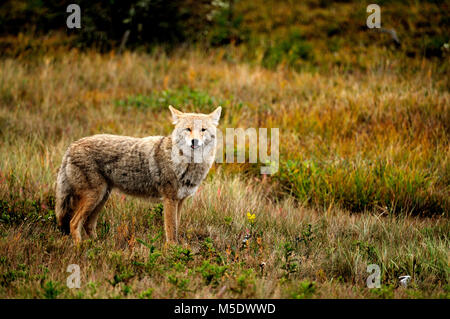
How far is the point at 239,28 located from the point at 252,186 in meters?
8.86

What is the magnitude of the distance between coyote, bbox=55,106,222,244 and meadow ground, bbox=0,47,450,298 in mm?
289

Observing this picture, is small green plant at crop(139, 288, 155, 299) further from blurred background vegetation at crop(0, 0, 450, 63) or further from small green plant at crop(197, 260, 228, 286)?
blurred background vegetation at crop(0, 0, 450, 63)

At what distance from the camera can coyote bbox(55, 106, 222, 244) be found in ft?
14.4

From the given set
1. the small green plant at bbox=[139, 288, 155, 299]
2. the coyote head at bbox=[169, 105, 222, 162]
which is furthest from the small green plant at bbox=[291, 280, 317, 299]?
the coyote head at bbox=[169, 105, 222, 162]

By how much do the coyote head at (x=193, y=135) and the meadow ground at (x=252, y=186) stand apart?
0.94 meters

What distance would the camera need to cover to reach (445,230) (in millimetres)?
4848

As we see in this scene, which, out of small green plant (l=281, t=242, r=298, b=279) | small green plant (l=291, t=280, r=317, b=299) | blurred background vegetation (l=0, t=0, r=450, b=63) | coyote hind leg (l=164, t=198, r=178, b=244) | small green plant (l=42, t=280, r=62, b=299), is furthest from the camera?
blurred background vegetation (l=0, t=0, r=450, b=63)

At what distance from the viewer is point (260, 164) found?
674 centimetres

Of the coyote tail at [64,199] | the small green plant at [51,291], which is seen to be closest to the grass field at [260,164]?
the small green plant at [51,291]

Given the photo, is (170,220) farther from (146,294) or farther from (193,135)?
(146,294)

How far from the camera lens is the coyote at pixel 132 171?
14.4 feet

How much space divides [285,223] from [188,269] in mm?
1749
